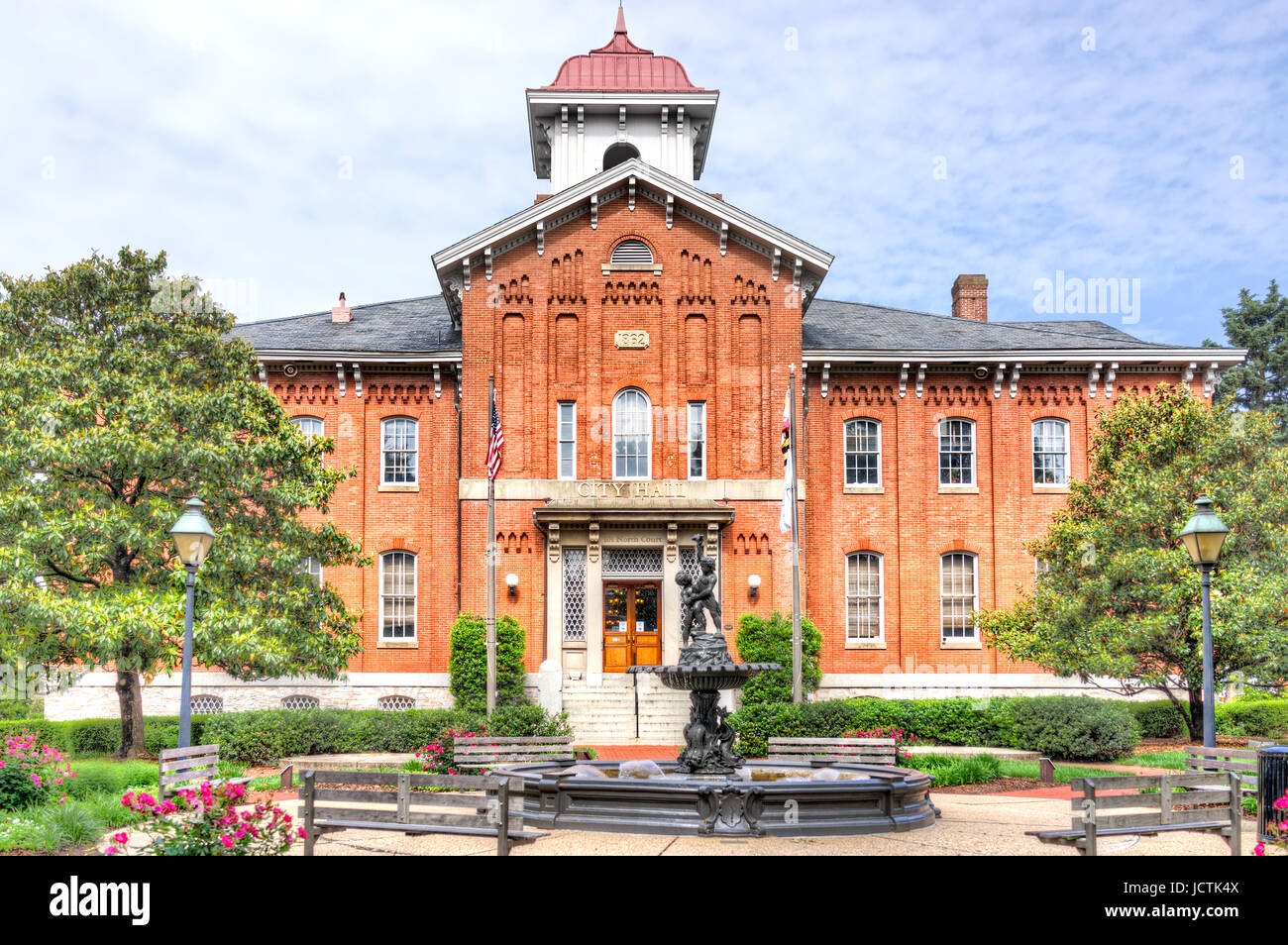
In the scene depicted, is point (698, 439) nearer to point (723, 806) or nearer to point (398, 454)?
point (398, 454)

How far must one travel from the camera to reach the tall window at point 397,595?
30.7 m

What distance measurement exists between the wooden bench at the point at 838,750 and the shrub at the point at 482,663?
1114 centimetres

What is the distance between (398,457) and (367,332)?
4177mm

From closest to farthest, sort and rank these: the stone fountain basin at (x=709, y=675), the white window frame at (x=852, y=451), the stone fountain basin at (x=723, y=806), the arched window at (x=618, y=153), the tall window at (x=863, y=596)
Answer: the stone fountain basin at (x=723, y=806), the stone fountain basin at (x=709, y=675), the tall window at (x=863, y=596), the white window frame at (x=852, y=451), the arched window at (x=618, y=153)

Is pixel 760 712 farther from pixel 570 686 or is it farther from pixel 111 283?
pixel 111 283

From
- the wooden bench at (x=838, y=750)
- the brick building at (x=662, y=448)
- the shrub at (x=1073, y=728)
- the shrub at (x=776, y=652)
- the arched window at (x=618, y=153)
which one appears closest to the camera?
the wooden bench at (x=838, y=750)

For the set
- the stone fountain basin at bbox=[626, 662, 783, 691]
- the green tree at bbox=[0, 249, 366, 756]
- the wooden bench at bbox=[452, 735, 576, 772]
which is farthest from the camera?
the green tree at bbox=[0, 249, 366, 756]

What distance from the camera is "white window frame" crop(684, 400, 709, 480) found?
29969mm

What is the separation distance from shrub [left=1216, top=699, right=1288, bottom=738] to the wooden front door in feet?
43.8

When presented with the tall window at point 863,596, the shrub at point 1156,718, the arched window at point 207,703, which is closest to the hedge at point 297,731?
the arched window at point 207,703

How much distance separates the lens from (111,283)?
2195 cm

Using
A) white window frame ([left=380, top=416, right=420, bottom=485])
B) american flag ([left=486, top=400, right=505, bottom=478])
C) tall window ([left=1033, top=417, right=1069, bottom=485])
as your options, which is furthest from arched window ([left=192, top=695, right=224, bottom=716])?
tall window ([left=1033, top=417, right=1069, bottom=485])

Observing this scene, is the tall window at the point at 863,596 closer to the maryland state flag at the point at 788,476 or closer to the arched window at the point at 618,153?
the maryland state flag at the point at 788,476

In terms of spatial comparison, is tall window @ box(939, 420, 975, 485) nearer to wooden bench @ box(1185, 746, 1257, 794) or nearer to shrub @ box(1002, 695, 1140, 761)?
shrub @ box(1002, 695, 1140, 761)
